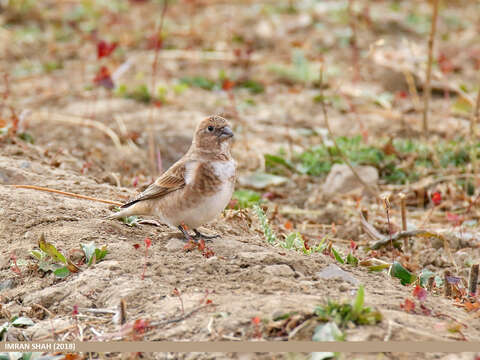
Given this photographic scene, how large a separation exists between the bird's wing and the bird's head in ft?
0.63

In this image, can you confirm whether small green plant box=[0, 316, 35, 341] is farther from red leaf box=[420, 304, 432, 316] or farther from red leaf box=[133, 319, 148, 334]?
red leaf box=[420, 304, 432, 316]

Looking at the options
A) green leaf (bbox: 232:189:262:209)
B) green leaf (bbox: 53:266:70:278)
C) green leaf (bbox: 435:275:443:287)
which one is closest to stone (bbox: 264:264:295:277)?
green leaf (bbox: 53:266:70:278)

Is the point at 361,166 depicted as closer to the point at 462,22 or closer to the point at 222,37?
the point at 222,37

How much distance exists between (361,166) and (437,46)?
4787mm

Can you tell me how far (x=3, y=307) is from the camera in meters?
3.83

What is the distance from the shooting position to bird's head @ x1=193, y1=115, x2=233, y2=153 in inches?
184

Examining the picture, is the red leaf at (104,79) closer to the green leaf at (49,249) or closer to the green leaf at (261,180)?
the green leaf at (261,180)

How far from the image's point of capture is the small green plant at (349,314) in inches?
121

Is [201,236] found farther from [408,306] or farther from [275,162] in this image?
[275,162]

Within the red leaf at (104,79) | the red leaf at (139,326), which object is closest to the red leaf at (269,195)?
the red leaf at (104,79)

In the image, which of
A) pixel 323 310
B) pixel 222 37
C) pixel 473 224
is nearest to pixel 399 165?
pixel 473 224

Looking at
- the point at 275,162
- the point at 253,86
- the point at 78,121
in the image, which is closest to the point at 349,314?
the point at 275,162

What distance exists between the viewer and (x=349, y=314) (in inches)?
122

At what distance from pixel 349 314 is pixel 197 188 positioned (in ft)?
5.01
